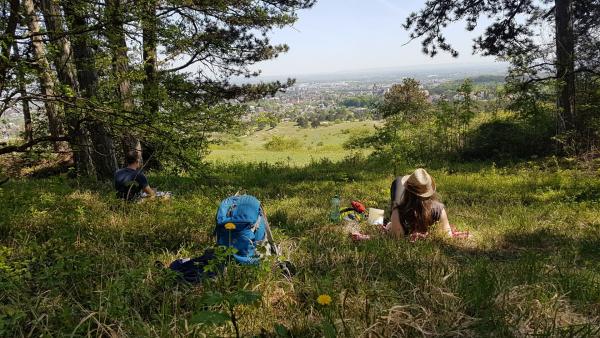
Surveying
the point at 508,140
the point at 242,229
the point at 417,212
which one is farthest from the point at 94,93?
the point at 508,140

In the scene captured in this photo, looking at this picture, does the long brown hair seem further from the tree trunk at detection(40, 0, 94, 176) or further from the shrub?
the shrub

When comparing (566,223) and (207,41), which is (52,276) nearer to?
(566,223)

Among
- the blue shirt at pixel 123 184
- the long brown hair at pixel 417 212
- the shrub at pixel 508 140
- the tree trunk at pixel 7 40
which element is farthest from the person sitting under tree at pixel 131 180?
the shrub at pixel 508 140

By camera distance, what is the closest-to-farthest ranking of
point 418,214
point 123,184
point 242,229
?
1. point 242,229
2. point 418,214
3. point 123,184

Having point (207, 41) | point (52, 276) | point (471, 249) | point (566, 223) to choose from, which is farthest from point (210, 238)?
point (207, 41)

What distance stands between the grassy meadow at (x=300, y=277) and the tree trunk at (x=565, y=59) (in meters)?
5.22

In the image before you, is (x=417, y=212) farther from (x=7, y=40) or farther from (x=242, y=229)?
(x=7, y=40)

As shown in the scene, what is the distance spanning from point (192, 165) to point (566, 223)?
501 centimetres

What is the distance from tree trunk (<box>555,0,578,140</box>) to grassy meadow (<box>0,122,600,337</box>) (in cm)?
522

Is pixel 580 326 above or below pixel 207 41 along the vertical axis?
below

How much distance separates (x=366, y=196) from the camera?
8.05 m

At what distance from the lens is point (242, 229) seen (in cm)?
372

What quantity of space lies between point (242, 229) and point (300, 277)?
0.72 meters

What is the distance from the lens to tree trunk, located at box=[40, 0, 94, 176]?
411 centimetres
